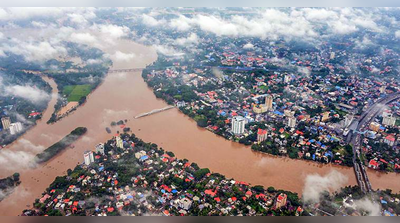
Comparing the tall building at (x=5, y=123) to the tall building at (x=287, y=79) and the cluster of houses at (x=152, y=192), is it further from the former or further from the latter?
the tall building at (x=287, y=79)

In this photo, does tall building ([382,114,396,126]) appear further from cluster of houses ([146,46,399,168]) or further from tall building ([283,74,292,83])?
tall building ([283,74,292,83])

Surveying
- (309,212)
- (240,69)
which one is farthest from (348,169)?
(240,69)

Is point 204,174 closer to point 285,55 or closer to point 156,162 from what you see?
point 156,162

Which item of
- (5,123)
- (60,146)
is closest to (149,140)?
(60,146)

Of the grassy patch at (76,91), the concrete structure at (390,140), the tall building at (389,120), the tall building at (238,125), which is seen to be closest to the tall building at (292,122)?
the tall building at (238,125)

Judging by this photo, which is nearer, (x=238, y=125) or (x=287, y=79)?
(x=238, y=125)

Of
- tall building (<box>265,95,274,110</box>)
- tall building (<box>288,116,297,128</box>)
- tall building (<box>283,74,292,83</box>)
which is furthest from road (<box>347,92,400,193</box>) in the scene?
tall building (<box>283,74,292,83</box>)

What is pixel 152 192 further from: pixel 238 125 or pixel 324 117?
pixel 324 117
